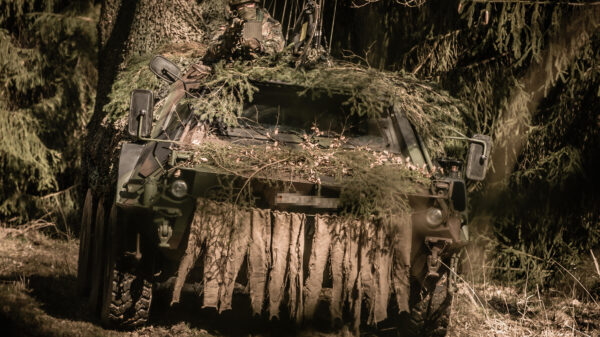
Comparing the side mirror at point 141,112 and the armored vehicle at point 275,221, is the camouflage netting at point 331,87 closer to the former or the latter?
the armored vehicle at point 275,221

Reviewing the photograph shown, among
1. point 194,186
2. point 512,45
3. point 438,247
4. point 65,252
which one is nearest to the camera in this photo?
point 194,186

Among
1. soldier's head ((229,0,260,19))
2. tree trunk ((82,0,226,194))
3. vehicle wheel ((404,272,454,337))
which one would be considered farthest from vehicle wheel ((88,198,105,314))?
tree trunk ((82,0,226,194))

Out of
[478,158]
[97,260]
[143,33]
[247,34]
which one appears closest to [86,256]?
[97,260]

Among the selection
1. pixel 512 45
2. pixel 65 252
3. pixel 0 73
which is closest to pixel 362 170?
pixel 512 45

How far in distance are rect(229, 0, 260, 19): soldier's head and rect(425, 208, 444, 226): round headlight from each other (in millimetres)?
3004

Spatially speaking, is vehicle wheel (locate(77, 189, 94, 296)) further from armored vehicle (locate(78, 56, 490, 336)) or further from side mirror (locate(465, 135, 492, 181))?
side mirror (locate(465, 135, 492, 181))

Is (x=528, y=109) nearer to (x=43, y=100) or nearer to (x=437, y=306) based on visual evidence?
(x=437, y=306)

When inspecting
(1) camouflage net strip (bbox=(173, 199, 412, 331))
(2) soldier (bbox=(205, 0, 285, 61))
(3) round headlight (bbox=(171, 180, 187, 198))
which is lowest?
(1) camouflage net strip (bbox=(173, 199, 412, 331))

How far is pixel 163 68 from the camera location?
5961 millimetres

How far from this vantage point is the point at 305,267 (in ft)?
17.3

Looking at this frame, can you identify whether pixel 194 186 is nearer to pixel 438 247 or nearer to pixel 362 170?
pixel 362 170

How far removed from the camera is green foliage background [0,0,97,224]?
10.3 m

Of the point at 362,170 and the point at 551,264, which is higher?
the point at 362,170

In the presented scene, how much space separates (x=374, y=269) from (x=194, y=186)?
1304 millimetres
